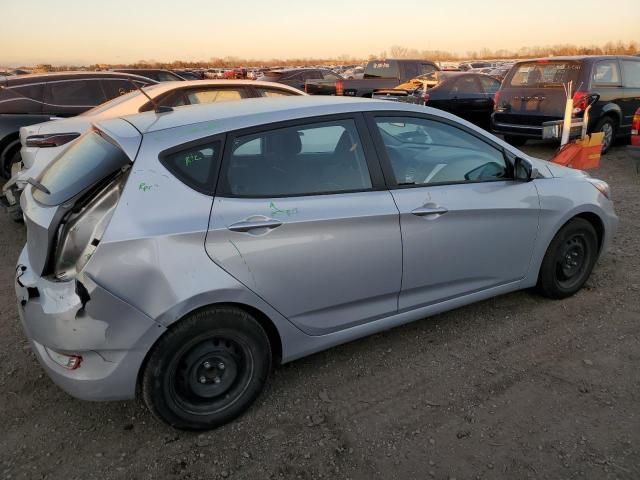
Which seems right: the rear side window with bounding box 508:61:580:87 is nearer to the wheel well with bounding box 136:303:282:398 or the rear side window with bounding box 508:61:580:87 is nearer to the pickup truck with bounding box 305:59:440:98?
the pickup truck with bounding box 305:59:440:98

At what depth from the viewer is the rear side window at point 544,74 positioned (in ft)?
28.6

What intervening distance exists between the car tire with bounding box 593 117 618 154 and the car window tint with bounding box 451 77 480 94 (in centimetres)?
332

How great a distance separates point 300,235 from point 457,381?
1.29 metres

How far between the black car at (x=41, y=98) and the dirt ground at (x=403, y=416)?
13.9ft

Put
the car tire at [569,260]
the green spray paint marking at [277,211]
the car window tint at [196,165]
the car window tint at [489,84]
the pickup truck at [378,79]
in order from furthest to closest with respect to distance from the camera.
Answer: the pickup truck at [378,79] → the car window tint at [489,84] → the car tire at [569,260] → the green spray paint marking at [277,211] → the car window tint at [196,165]

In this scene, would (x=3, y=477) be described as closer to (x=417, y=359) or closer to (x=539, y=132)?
(x=417, y=359)

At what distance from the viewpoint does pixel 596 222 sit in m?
3.87

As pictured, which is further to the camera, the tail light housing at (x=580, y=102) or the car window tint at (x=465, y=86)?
the car window tint at (x=465, y=86)

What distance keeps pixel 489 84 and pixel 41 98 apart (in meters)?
9.54

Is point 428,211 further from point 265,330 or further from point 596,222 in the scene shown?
point 596,222

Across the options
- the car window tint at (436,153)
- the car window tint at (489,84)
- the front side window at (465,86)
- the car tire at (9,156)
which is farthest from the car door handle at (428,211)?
the car window tint at (489,84)

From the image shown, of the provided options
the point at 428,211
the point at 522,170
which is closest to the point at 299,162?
the point at 428,211

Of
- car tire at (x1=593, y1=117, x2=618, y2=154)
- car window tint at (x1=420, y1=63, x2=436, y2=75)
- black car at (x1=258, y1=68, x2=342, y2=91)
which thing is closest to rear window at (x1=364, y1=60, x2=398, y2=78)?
car window tint at (x1=420, y1=63, x2=436, y2=75)

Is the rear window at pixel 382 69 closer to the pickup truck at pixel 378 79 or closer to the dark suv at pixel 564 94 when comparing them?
the pickup truck at pixel 378 79
